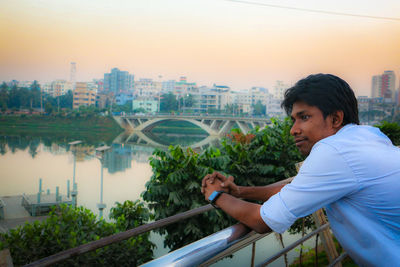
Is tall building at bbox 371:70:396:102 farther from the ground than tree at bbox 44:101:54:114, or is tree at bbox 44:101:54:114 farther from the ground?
tall building at bbox 371:70:396:102

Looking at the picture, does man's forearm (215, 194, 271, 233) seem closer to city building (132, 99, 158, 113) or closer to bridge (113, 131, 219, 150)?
bridge (113, 131, 219, 150)

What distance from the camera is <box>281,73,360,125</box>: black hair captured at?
625 millimetres

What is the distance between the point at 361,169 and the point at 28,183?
17696 mm

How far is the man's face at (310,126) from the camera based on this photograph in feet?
2.08

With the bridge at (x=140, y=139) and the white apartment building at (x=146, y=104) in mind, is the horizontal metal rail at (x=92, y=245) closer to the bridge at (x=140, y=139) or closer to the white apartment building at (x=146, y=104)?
the bridge at (x=140, y=139)

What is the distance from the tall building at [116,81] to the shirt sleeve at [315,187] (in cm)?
4819

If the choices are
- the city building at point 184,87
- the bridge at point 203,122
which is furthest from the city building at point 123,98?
the bridge at point 203,122

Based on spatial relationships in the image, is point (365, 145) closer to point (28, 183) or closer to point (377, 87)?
point (28, 183)

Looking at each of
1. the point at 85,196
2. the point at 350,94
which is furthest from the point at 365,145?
the point at 85,196

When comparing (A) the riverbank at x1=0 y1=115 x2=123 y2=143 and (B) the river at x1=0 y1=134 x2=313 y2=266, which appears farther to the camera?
(A) the riverbank at x1=0 y1=115 x2=123 y2=143

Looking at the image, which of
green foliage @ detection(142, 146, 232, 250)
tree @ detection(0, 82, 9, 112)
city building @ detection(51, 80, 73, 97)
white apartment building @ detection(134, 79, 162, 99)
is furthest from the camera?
white apartment building @ detection(134, 79, 162, 99)

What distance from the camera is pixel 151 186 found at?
2.83 m

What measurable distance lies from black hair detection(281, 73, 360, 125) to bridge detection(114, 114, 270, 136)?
18341mm

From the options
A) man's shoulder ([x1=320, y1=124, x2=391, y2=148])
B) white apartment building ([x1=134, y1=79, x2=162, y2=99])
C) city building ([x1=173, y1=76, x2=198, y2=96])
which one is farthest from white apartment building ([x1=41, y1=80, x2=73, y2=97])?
man's shoulder ([x1=320, y1=124, x2=391, y2=148])
